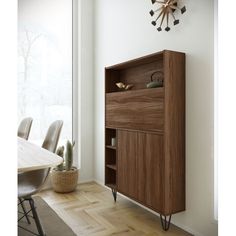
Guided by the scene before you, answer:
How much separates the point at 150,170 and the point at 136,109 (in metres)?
0.58

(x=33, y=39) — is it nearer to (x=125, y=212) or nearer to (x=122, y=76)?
(x=122, y=76)

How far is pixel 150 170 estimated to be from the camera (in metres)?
2.18

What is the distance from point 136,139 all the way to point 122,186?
577mm

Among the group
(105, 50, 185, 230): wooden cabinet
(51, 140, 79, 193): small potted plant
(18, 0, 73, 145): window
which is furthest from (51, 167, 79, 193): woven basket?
(105, 50, 185, 230): wooden cabinet

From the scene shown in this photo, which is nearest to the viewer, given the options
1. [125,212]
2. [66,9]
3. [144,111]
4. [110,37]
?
[144,111]

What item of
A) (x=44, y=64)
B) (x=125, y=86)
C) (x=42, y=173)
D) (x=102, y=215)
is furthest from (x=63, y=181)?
(x=44, y=64)

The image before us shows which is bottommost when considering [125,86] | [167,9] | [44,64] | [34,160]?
[34,160]

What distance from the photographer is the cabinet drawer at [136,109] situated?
2.07 m

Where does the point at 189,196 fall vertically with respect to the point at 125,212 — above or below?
above

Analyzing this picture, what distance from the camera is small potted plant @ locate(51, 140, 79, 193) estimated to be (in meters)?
3.14

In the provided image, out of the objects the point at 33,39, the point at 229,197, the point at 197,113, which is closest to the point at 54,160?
the point at 229,197

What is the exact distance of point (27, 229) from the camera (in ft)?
7.00

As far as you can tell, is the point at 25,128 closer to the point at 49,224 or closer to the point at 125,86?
the point at 49,224

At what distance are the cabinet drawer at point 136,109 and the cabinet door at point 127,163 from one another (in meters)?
0.11
